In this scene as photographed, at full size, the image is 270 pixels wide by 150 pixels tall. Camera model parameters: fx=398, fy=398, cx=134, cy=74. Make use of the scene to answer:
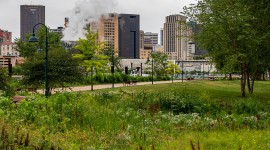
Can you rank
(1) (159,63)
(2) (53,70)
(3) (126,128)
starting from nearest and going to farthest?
(3) (126,128)
(2) (53,70)
(1) (159,63)

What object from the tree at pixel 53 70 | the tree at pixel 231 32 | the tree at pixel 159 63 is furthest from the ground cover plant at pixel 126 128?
the tree at pixel 159 63

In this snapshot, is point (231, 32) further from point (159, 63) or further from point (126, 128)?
point (159, 63)

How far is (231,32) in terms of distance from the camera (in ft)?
82.4

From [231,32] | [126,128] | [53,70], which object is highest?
[231,32]

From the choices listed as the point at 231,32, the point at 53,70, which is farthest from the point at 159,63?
the point at 231,32

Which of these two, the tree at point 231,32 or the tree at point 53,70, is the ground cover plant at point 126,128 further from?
the tree at point 53,70

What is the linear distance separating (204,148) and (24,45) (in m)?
57.9

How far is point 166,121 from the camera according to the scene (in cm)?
1381

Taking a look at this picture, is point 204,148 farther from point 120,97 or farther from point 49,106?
point 120,97

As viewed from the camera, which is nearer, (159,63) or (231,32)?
(231,32)

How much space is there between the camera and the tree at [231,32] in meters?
23.8

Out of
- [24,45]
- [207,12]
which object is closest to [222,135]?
[207,12]

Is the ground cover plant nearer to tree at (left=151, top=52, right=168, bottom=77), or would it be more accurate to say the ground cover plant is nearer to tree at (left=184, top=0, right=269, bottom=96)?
tree at (left=184, top=0, right=269, bottom=96)

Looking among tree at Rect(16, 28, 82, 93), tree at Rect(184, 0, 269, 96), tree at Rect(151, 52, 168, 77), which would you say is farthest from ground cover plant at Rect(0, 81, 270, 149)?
tree at Rect(151, 52, 168, 77)
